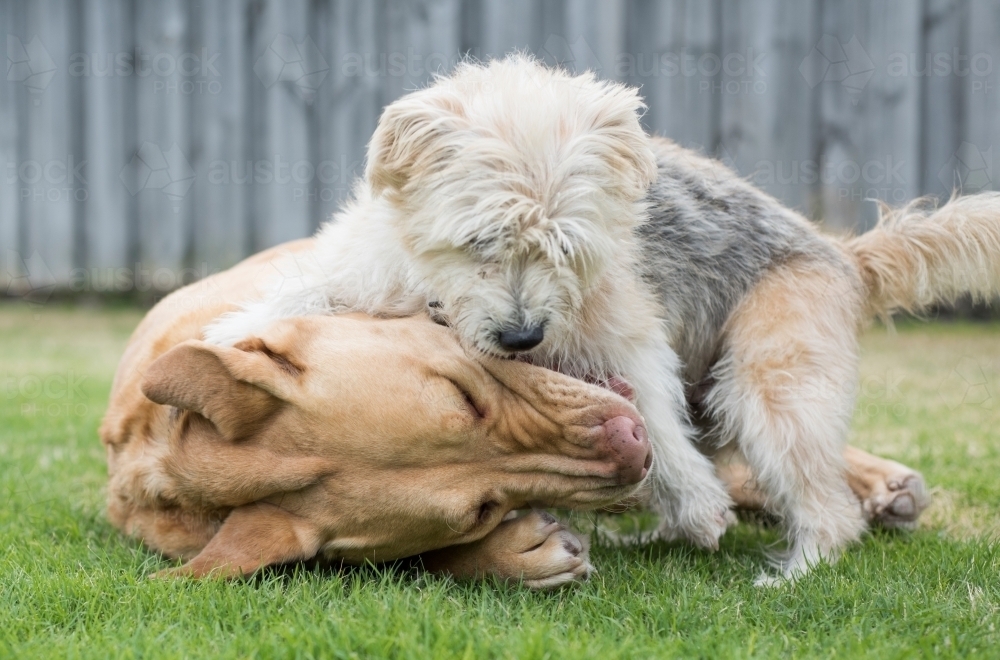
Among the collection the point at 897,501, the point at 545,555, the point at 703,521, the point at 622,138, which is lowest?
the point at 897,501

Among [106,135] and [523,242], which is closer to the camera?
[523,242]

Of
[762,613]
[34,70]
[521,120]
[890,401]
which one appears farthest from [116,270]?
[762,613]

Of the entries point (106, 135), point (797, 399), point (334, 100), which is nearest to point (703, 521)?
point (797, 399)

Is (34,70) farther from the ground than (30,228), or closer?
farther from the ground

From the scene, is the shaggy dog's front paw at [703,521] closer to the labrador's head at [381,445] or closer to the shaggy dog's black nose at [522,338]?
the labrador's head at [381,445]

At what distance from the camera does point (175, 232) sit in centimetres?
945

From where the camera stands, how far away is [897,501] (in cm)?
381

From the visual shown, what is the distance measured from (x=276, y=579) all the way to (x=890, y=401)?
4.55 m

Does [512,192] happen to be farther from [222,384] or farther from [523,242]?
[222,384]

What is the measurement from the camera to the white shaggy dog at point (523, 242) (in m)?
2.75

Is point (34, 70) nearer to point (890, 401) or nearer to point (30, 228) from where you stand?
point (30, 228)

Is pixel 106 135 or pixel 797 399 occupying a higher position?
pixel 106 135

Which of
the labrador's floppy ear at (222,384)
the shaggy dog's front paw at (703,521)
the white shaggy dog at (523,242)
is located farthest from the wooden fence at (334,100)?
the labrador's floppy ear at (222,384)

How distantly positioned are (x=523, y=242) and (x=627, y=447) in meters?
0.62
